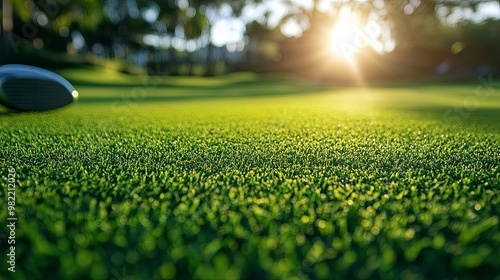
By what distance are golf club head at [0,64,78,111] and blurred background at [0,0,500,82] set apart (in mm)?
16230

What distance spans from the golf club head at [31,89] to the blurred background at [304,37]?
16230 mm

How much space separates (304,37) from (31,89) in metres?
37.4

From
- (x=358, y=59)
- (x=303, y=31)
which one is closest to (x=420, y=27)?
(x=358, y=59)

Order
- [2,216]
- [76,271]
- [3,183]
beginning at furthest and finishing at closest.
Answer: [3,183] < [2,216] < [76,271]

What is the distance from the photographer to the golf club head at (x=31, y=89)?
13.2ft

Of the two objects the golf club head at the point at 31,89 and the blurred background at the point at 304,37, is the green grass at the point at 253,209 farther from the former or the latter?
the blurred background at the point at 304,37

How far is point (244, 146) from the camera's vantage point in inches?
112

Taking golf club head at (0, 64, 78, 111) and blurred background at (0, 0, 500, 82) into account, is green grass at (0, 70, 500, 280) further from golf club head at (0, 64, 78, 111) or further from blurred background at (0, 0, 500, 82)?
blurred background at (0, 0, 500, 82)

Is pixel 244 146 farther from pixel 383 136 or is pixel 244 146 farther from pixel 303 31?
pixel 303 31

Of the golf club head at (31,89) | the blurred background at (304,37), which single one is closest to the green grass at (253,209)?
the golf club head at (31,89)

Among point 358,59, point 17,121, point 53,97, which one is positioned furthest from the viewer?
point 358,59

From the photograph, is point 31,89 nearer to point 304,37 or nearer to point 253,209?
point 253,209

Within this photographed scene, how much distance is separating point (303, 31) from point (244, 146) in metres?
39.1

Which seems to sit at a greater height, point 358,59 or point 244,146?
point 358,59
